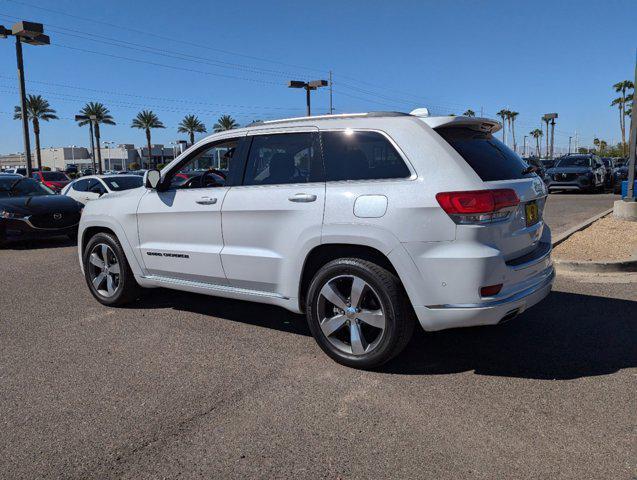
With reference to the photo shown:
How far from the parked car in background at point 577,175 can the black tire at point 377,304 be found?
781 inches

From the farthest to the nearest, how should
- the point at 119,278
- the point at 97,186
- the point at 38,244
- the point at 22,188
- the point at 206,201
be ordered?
the point at 97,186 → the point at 22,188 → the point at 38,244 → the point at 119,278 → the point at 206,201

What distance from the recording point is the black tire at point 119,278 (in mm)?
5551

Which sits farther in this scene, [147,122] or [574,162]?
[147,122]

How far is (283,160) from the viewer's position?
4352 mm

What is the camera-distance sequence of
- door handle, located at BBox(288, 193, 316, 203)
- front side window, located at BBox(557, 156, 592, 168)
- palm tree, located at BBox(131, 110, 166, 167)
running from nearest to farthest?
door handle, located at BBox(288, 193, 316, 203) → front side window, located at BBox(557, 156, 592, 168) → palm tree, located at BBox(131, 110, 166, 167)

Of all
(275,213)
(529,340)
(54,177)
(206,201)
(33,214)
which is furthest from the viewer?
(54,177)

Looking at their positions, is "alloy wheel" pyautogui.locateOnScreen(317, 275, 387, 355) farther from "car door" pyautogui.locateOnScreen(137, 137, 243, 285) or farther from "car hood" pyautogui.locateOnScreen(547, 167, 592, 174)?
"car hood" pyautogui.locateOnScreen(547, 167, 592, 174)

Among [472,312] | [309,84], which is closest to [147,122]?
[309,84]

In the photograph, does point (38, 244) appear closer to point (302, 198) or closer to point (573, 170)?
point (302, 198)

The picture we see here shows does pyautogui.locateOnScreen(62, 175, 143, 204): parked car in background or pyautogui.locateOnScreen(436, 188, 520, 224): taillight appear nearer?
pyautogui.locateOnScreen(436, 188, 520, 224): taillight

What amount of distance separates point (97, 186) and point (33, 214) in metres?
3.42

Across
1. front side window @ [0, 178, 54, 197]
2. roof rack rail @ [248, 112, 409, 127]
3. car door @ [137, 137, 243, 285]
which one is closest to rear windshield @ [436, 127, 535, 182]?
roof rack rail @ [248, 112, 409, 127]

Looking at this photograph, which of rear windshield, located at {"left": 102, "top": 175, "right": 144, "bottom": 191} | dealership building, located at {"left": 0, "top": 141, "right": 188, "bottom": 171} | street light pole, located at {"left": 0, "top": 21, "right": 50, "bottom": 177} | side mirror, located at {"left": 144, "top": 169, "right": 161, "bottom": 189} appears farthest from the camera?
dealership building, located at {"left": 0, "top": 141, "right": 188, "bottom": 171}

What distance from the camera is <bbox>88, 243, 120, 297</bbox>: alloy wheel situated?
568 centimetres
